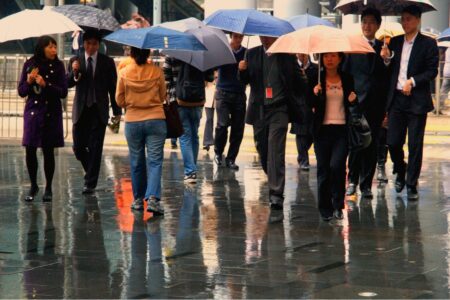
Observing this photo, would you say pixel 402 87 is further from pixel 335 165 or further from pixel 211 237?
pixel 211 237

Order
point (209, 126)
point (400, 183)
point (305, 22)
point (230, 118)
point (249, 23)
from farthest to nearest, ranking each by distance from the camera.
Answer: point (209, 126), point (230, 118), point (305, 22), point (400, 183), point (249, 23)

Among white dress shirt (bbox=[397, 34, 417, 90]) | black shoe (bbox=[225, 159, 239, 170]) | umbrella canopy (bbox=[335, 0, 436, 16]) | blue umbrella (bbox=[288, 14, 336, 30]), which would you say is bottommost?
black shoe (bbox=[225, 159, 239, 170])

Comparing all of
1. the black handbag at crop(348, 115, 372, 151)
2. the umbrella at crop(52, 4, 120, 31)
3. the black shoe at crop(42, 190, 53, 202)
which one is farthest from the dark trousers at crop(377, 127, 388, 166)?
the black shoe at crop(42, 190, 53, 202)

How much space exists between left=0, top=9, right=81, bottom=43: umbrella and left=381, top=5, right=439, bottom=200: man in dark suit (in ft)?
10.9

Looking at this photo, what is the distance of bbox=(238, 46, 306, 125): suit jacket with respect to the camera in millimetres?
12312

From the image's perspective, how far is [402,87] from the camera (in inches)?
512

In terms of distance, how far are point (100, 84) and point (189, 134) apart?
1.87 m

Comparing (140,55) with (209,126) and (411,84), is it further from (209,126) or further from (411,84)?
(209,126)

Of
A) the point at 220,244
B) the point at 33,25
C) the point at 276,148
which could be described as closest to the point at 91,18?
the point at 33,25

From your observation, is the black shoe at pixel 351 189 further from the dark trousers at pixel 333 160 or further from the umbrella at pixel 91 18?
the umbrella at pixel 91 18

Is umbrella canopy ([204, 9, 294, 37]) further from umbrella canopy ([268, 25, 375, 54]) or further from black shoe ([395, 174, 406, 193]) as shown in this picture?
black shoe ([395, 174, 406, 193])

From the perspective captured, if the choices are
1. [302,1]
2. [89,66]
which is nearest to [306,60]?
[89,66]

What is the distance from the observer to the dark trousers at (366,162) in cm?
1316

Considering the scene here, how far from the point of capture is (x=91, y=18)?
46.2ft
